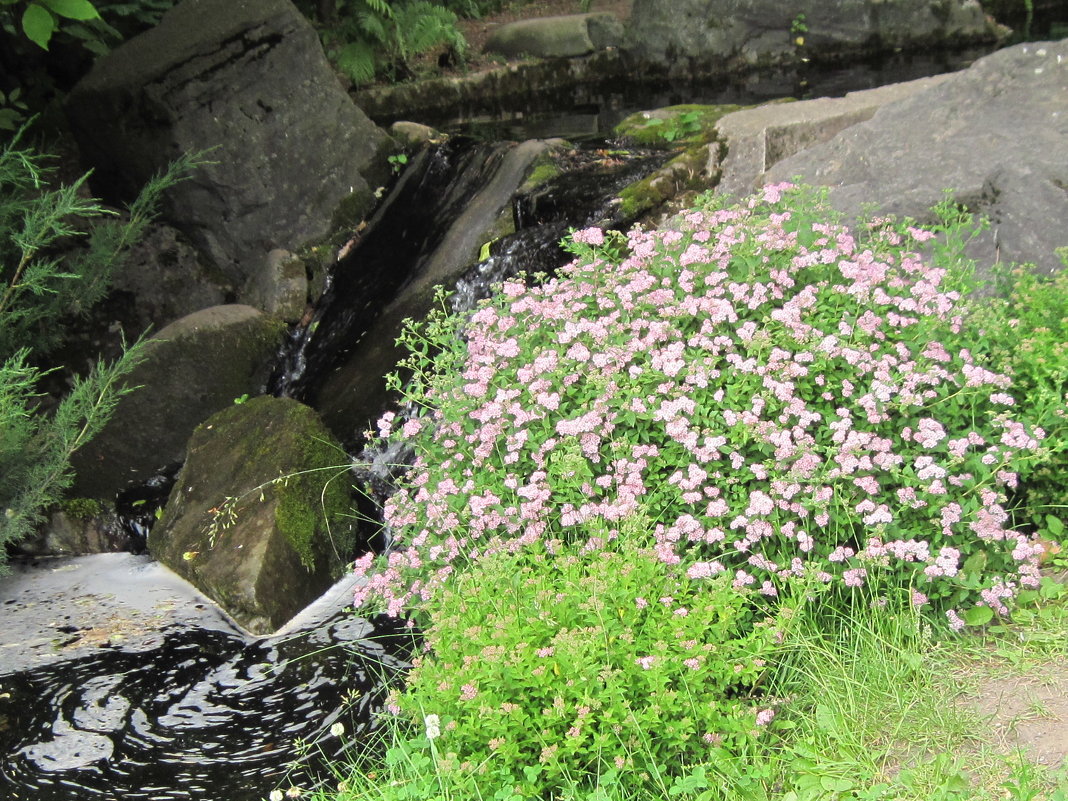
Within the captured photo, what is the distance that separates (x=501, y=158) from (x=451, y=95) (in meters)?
5.90

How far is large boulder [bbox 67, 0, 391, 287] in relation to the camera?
307 inches

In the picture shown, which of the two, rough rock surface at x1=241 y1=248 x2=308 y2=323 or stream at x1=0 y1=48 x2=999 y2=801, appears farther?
rough rock surface at x1=241 y1=248 x2=308 y2=323

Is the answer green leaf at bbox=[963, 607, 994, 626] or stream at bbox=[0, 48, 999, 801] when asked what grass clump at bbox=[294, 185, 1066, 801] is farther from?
stream at bbox=[0, 48, 999, 801]

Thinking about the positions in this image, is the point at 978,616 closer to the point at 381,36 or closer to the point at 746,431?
the point at 746,431

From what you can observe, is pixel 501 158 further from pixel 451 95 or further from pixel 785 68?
pixel 785 68

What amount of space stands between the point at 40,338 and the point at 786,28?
1037cm

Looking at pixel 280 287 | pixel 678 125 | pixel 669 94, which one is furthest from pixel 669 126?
pixel 669 94

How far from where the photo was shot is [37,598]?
5152 mm

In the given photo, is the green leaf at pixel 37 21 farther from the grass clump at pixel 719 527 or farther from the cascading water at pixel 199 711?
the cascading water at pixel 199 711

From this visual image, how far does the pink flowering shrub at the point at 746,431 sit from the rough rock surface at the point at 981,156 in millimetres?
865

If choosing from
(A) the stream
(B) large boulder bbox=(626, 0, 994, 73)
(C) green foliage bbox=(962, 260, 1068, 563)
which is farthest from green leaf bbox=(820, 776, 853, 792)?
(B) large boulder bbox=(626, 0, 994, 73)

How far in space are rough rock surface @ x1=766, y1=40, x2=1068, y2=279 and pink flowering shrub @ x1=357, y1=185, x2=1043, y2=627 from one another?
865 mm

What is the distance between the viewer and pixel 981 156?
477 centimetres

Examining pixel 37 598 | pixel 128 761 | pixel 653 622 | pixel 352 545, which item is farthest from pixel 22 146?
pixel 653 622
